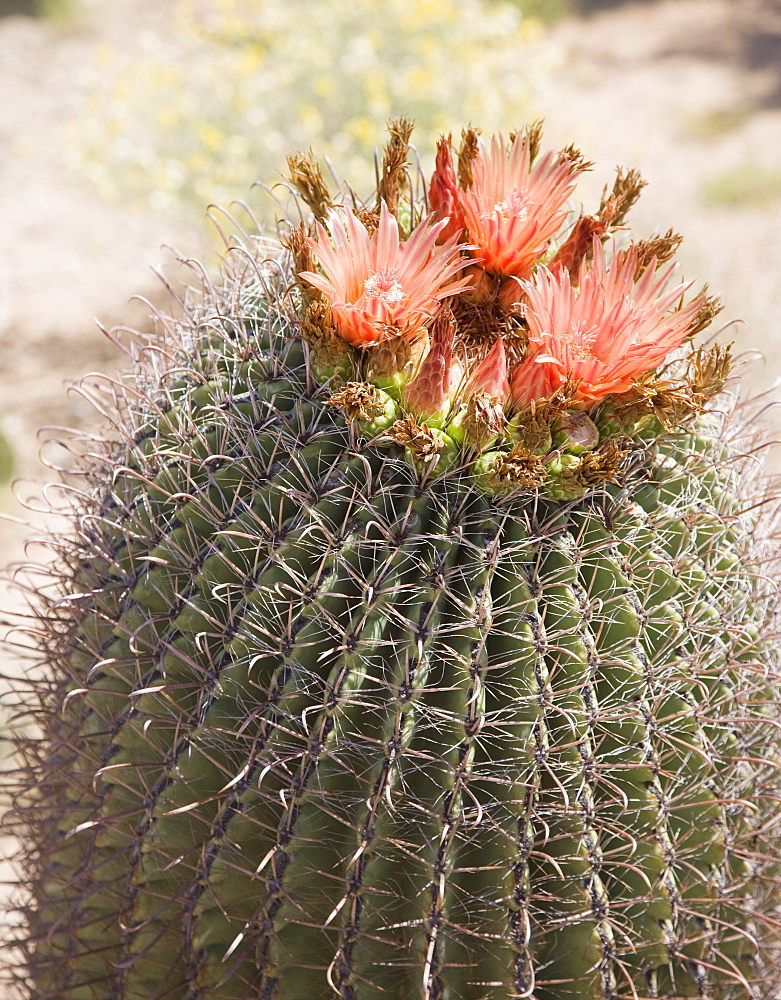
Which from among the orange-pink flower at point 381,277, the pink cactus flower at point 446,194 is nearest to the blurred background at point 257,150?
the pink cactus flower at point 446,194

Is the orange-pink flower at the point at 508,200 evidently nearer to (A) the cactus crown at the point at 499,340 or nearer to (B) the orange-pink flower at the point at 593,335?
(A) the cactus crown at the point at 499,340

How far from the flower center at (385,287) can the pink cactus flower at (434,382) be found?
0.30 ft

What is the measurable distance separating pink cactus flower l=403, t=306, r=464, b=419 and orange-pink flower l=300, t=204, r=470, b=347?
5 cm

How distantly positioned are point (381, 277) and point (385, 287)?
0.03 meters

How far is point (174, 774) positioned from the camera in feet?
5.41

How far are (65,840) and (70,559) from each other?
0.59 m

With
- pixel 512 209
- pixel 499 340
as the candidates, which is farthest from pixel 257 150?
pixel 499 340

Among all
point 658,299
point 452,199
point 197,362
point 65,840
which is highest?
point 452,199

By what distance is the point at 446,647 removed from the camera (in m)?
1.47

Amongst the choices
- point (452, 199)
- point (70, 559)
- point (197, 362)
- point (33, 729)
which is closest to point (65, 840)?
point (70, 559)

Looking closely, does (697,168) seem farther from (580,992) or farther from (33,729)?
(580,992)

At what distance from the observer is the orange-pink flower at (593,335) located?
1545 mm

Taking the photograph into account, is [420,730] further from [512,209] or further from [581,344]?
[512,209]

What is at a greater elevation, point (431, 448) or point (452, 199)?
point (452, 199)
